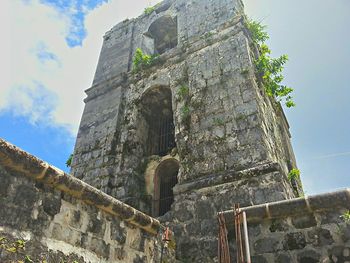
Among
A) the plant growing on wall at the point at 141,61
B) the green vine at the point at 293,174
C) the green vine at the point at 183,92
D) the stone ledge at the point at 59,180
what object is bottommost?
the stone ledge at the point at 59,180

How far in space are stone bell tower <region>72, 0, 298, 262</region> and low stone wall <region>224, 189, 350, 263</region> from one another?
1098 mm

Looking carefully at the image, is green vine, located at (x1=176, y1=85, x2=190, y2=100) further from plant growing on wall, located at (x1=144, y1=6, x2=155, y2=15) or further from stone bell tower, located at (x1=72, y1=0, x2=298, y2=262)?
plant growing on wall, located at (x1=144, y1=6, x2=155, y2=15)

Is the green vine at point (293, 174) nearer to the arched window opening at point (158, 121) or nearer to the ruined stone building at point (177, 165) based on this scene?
the ruined stone building at point (177, 165)

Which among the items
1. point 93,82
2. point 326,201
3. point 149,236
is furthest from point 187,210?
point 93,82

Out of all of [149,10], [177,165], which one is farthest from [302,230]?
[149,10]

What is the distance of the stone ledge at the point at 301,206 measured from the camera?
3381mm

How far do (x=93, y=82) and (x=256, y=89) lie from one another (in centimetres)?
565

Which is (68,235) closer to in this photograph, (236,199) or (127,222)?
(127,222)

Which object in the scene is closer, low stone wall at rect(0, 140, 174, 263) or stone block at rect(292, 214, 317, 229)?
low stone wall at rect(0, 140, 174, 263)

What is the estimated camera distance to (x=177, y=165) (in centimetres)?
699

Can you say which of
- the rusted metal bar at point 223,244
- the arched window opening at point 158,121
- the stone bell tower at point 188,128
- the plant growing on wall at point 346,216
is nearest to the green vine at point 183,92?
the stone bell tower at point 188,128

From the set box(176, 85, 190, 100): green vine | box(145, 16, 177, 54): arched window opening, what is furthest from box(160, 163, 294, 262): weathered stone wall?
box(145, 16, 177, 54): arched window opening

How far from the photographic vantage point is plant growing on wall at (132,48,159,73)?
28.5 ft

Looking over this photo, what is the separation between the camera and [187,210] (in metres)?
5.28
